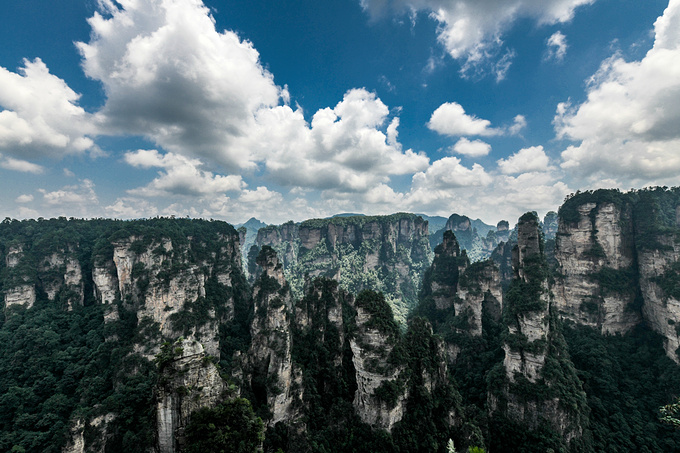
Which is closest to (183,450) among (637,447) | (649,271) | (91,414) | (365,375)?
(365,375)

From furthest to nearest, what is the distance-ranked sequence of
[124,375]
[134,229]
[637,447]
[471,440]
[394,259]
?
[394,259] < [134,229] < [124,375] < [637,447] < [471,440]

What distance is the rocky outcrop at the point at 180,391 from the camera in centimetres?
1722

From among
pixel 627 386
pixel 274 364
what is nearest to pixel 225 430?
pixel 274 364

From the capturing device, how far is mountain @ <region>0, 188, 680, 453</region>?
95.8 ft

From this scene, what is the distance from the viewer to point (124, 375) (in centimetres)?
3616

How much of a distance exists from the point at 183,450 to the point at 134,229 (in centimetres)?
5189

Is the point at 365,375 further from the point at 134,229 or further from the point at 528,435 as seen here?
the point at 134,229

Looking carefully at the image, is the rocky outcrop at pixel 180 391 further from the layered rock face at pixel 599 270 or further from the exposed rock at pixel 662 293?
the layered rock face at pixel 599 270

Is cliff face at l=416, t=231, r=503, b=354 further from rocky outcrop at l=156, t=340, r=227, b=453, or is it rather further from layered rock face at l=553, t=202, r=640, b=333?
rocky outcrop at l=156, t=340, r=227, b=453

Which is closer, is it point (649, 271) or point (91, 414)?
point (91, 414)

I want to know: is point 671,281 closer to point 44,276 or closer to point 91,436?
point 91,436

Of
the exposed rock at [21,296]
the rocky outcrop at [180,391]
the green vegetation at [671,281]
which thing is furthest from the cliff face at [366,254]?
the rocky outcrop at [180,391]

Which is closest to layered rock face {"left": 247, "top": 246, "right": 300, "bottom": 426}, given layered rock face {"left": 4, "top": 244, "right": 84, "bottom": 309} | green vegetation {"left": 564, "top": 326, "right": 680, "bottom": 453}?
layered rock face {"left": 4, "top": 244, "right": 84, "bottom": 309}

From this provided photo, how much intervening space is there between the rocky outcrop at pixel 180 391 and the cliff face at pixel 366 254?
88652mm
